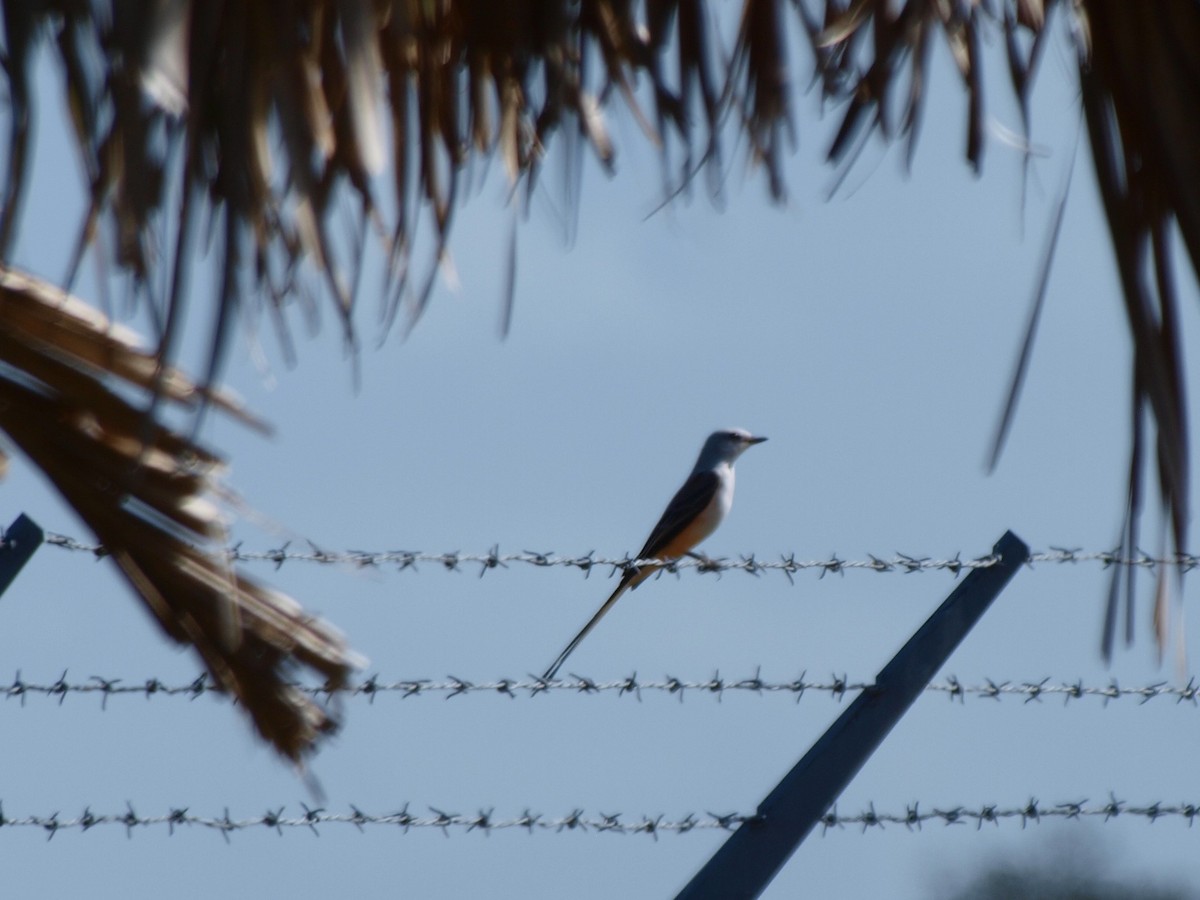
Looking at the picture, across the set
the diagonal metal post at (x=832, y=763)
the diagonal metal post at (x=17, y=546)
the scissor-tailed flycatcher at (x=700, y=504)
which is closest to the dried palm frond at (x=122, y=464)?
the diagonal metal post at (x=17, y=546)

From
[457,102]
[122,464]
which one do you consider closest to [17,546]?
[122,464]

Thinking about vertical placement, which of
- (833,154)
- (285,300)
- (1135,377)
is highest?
(833,154)

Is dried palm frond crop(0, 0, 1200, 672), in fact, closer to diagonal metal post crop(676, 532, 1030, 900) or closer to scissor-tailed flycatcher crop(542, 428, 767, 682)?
diagonal metal post crop(676, 532, 1030, 900)

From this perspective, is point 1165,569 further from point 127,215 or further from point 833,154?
point 127,215

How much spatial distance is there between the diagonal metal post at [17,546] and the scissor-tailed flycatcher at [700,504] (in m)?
5.72

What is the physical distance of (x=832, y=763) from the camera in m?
3.51

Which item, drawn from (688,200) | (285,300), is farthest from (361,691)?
(688,200)

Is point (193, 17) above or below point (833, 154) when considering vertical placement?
above

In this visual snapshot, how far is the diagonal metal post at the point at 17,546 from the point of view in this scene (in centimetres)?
323

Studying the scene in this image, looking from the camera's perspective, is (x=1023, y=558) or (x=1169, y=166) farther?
(x=1023, y=558)

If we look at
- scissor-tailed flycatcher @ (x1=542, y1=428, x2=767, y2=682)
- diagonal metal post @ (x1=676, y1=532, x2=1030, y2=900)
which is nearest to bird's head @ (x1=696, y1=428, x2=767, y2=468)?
scissor-tailed flycatcher @ (x1=542, y1=428, x2=767, y2=682)

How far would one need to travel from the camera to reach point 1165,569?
2.53 meters

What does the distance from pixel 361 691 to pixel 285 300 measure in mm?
1208

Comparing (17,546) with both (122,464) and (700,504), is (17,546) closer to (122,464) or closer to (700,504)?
(122,464)
